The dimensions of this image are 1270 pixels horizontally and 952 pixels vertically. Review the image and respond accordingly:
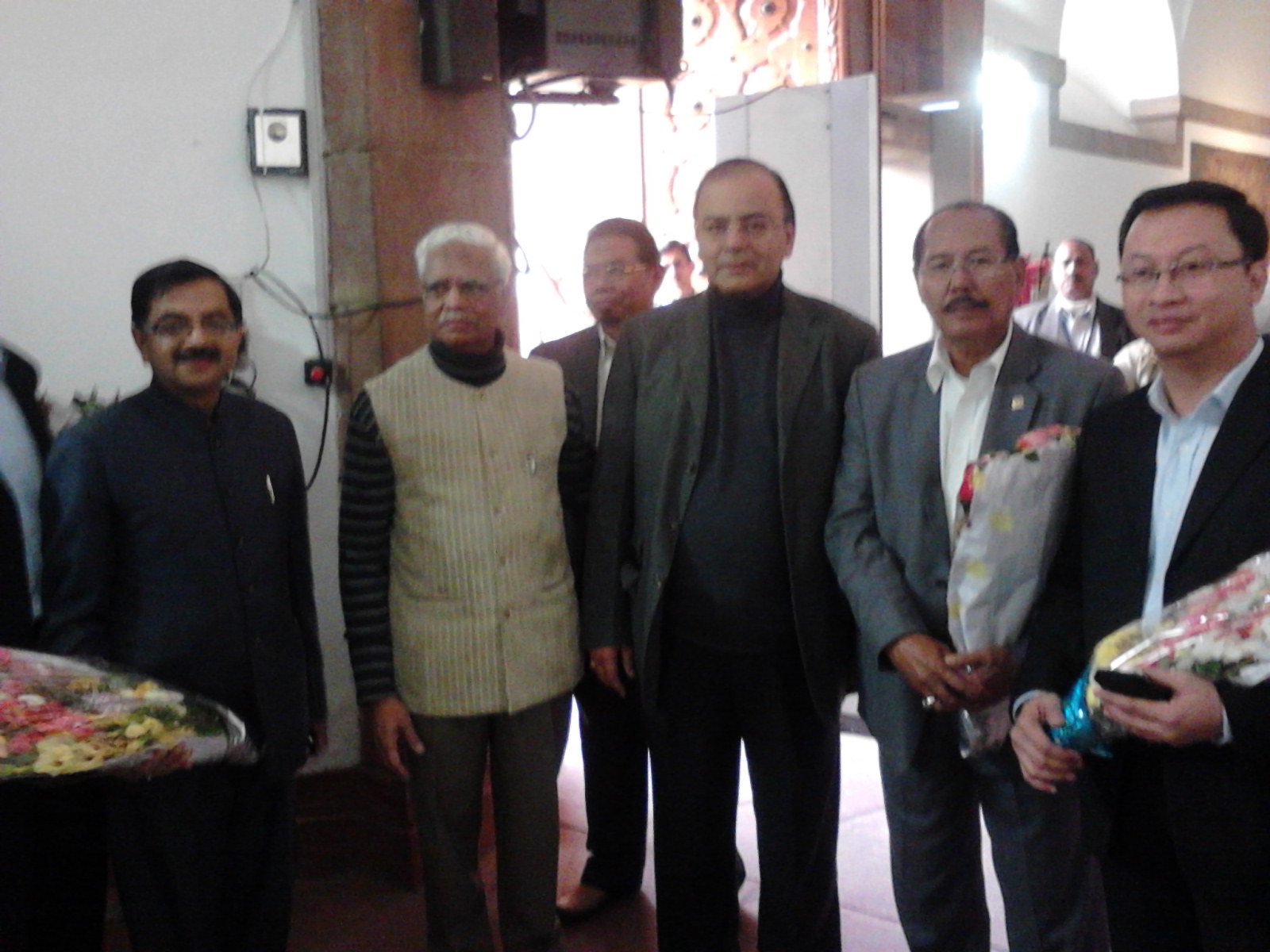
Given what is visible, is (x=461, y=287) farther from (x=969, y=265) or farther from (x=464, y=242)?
(x=969, y=265)

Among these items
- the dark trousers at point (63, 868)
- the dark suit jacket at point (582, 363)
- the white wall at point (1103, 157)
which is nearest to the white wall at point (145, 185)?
the dark suit jacket at point (582, 363)

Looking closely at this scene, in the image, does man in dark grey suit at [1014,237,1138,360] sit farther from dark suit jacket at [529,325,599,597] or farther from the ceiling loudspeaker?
dark suit jacket at [529,325,599,597]

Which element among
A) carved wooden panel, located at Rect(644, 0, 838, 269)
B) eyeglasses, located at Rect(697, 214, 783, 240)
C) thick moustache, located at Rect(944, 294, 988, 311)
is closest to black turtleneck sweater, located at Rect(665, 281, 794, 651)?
eyeglasses, located at Rect(697, 214, 783, 240)

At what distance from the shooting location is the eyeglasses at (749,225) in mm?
2107

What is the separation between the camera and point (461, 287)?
209 centimetres

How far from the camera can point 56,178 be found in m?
2.57

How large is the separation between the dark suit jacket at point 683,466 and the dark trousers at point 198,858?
2.14ft

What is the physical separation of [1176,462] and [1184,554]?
131 mm

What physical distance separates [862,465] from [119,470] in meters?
1.19

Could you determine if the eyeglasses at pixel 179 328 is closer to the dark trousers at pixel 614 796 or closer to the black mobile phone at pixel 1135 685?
the dark trousers at pixel 614 796

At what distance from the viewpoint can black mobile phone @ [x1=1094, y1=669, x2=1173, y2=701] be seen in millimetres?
1409

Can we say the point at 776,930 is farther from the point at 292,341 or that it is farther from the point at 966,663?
the point at 292,341

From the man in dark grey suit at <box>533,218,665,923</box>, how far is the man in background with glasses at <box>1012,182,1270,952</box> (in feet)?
4.22

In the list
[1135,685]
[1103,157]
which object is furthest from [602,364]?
[1103,157]
